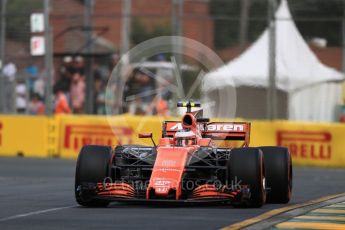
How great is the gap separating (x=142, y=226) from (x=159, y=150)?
9.63 feet

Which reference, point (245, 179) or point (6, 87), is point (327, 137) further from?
point (245, 179)

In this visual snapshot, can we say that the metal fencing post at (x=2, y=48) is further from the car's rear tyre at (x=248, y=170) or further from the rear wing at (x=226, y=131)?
the car's rear tyre at (x=248, y=170)

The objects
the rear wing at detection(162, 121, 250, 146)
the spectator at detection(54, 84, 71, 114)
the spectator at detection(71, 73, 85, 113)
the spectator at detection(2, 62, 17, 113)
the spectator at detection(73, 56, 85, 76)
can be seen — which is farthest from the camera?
the spectator at detection(73, 56, 85, 76)

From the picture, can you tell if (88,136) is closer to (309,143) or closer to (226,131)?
(309,143)

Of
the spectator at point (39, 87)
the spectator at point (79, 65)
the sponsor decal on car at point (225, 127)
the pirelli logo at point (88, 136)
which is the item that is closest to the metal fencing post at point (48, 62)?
the pirelli logo at point (88, 136)

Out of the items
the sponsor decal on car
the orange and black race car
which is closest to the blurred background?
the sponsor decal on car

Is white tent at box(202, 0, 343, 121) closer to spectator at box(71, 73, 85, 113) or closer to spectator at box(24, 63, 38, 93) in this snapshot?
spectator at box(71, 73, 85, 113)

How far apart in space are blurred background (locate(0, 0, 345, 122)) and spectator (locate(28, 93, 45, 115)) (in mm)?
30

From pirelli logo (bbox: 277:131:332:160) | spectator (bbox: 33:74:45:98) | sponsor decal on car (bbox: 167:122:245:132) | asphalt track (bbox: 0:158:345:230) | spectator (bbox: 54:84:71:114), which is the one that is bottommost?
asphalt track (bbox: 0:158:345:230)

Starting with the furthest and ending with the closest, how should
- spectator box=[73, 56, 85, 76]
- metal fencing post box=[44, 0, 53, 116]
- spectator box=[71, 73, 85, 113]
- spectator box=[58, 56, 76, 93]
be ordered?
spectator box=[58, 56, 76, 93] < spectator box=[73, 56, 85, 76] < spectator box=[71, 73, 85, 113] < metal fencing post box=[44, 0, 53, 116]

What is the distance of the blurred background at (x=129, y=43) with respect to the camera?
31531 millimetres

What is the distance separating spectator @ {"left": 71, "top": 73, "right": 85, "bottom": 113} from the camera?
113ft

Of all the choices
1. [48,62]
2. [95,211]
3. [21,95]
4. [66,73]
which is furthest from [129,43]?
[95,211]

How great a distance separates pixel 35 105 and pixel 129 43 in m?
3.34
